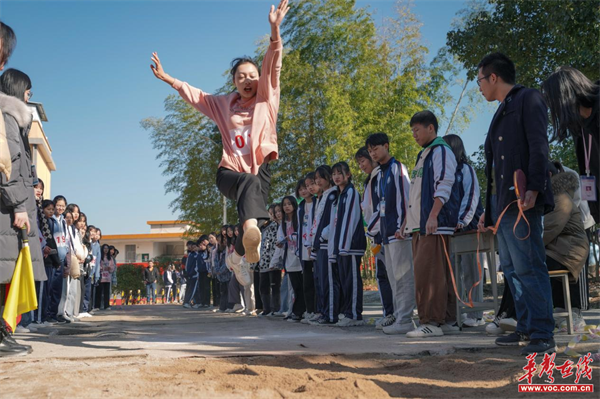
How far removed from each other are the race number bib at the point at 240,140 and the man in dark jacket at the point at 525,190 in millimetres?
2180

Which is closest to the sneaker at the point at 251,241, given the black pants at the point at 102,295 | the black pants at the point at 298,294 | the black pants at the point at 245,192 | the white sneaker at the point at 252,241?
the white sneaker at the point at 252,241

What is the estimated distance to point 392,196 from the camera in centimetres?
737

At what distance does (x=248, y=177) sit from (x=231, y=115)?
73 centimetres

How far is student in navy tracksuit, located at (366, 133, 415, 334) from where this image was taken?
274 inches

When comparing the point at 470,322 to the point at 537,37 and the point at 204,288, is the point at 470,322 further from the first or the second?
the point at 204,288

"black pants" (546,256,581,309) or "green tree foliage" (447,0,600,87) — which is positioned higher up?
"green tree foliage" (447,0,600,87)

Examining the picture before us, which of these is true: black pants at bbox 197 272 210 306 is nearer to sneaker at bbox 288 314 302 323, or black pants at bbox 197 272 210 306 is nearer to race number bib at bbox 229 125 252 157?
sneaker at bbox 288 314 302 323

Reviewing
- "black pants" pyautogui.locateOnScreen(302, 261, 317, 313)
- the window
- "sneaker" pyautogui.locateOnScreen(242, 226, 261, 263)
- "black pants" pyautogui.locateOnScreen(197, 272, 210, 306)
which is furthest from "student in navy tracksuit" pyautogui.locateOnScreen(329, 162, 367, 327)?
the window

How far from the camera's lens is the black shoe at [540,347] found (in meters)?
4.30

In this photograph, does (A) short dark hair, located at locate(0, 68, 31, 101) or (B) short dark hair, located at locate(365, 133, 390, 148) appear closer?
(A) short dark hair, located at locate(0, 68, 31, 101)

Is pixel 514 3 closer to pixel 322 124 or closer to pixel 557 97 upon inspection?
pixel 557 97

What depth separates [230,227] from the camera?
15047 mm

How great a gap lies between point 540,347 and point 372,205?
151 inches

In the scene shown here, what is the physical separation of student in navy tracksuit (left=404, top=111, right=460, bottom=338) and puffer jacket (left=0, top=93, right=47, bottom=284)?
3708 mm
